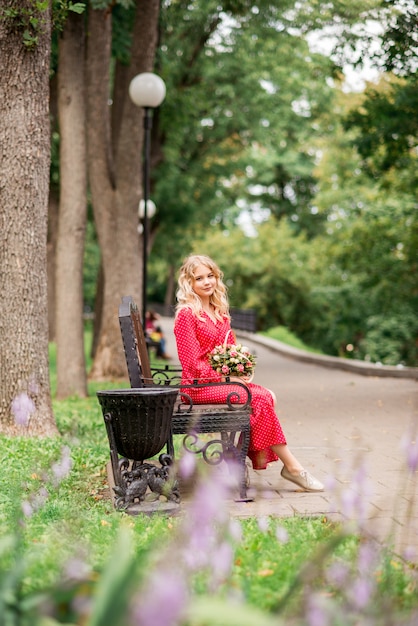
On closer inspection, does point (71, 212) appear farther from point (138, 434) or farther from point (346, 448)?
point (138, 434)

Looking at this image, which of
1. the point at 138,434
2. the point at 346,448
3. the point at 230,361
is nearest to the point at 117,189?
the point at 346,448

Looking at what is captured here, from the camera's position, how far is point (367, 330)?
26.5 metres

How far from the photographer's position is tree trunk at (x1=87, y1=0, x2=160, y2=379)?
14.9 metres

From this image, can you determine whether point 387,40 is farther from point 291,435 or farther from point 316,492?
point 316,492

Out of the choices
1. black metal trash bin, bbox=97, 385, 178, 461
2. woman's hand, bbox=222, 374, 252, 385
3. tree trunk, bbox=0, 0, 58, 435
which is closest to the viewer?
black metal trash bin, bbox=97, 385, 178, 461

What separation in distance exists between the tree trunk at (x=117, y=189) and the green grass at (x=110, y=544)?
26.1ft

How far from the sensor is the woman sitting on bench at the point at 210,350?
6.64 m

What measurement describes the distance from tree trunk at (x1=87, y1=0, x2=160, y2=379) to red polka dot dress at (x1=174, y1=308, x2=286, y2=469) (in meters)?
8.65

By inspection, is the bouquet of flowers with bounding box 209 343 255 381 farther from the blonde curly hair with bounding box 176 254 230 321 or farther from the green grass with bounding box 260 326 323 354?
the green grass with bounding box 260 326 323 354

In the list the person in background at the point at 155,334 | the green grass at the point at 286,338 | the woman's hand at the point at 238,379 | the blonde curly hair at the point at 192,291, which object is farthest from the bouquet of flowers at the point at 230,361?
the green grass at the point at 286,338

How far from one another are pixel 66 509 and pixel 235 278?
104ft

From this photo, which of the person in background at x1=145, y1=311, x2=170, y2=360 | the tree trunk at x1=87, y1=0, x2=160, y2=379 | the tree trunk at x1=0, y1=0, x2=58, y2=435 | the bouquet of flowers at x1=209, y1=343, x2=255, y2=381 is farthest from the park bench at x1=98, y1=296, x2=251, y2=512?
the person in background at x1=145, y1=311, x2=170, y2=360

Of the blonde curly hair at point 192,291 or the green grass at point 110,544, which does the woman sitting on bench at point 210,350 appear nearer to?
the blonde curly hair at point 192,291

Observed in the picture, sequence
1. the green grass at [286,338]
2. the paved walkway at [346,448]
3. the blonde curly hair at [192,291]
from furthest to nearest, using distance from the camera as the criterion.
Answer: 1. the green grass at [286,338]
2. the blonde curly hair at [192,291]
3. the paved walkway at [346,448]
